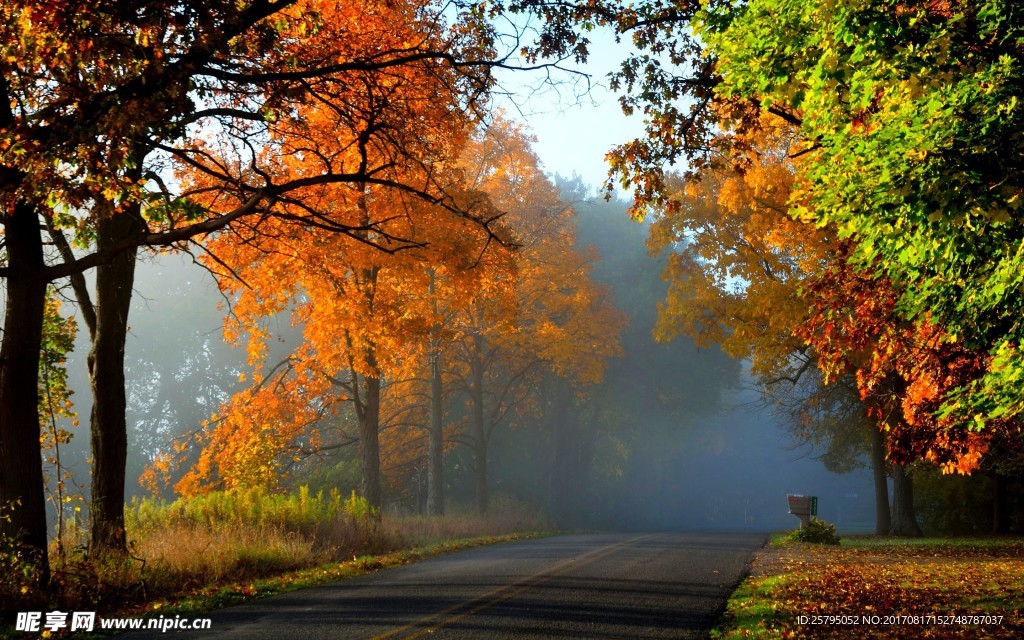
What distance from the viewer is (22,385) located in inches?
416

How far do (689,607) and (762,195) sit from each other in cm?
1600

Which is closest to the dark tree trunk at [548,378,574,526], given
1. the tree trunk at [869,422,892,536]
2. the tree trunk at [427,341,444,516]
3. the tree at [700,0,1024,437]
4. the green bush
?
the tree trunk at [427,341,444,516]

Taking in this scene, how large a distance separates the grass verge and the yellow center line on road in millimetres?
2642

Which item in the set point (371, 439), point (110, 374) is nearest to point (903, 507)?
point (371, 439)

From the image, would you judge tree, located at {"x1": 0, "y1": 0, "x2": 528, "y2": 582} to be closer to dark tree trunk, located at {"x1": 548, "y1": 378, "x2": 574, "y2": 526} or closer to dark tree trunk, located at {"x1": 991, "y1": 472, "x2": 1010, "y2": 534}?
dark tree trunk, located at {"x1": 991, "y1": 472, "x2": 1010, "y2": 534}

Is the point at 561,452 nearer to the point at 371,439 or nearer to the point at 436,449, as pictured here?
the point at 436,449

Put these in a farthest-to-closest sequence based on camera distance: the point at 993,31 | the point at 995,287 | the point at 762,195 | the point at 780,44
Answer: the point at 762,195, the point at 780,44, the point at 993,31, the point at 995,287

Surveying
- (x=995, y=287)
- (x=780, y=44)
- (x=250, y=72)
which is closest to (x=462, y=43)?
(x=250, y=72)

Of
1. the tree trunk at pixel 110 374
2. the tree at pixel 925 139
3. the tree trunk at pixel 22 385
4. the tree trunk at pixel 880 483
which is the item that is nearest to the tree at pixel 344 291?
the tree trunk at pixel 110 374

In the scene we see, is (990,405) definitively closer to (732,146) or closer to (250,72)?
(732,146)

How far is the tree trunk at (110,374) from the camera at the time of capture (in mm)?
12641

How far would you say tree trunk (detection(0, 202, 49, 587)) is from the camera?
1038 cm

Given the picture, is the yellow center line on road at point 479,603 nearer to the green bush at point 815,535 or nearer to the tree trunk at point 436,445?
the green bush at point 815,535

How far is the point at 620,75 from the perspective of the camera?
12.8 metres
